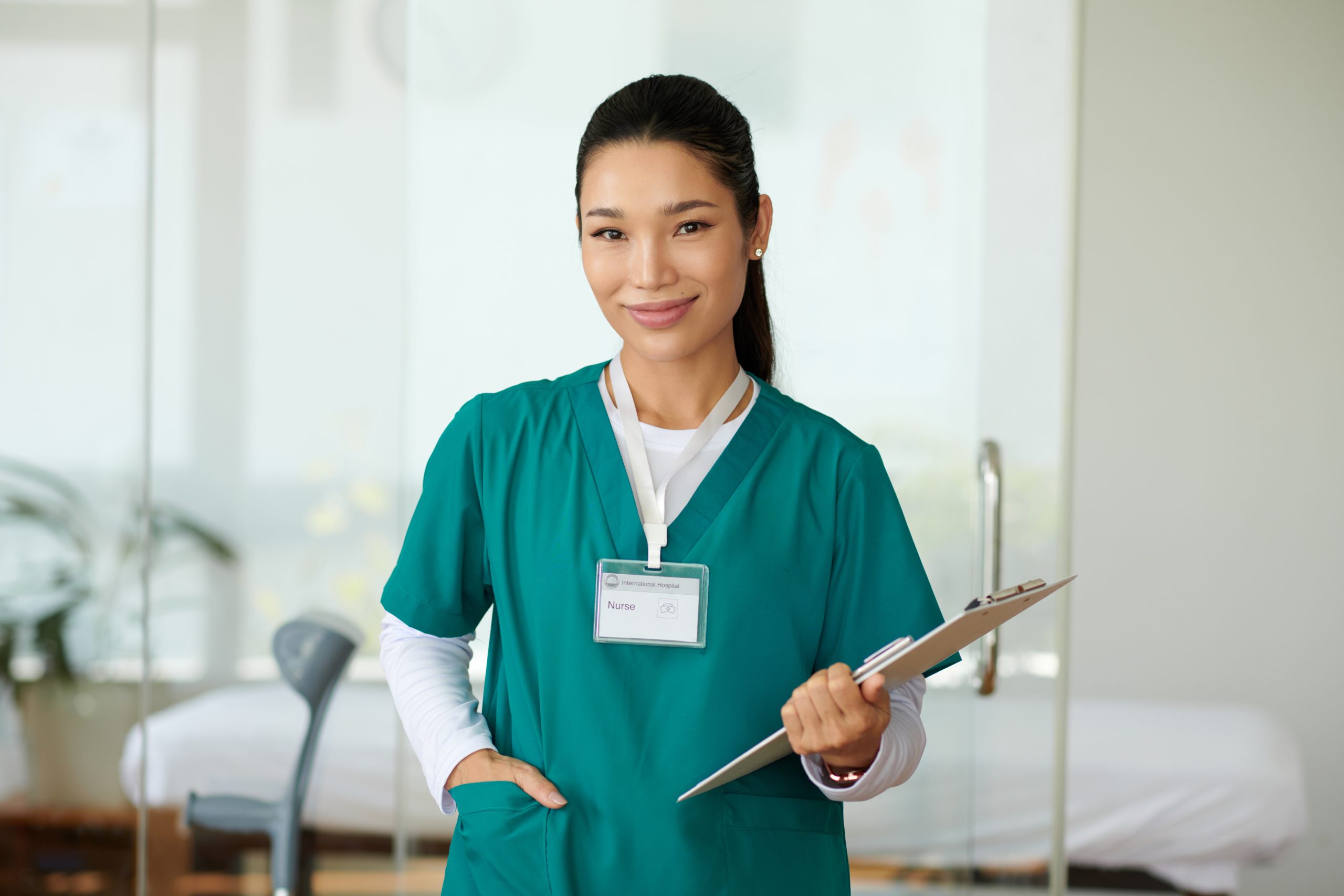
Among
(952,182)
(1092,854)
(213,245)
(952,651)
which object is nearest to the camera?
(952,651)

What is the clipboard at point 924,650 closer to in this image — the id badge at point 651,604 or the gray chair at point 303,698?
the id badge at point 651,604

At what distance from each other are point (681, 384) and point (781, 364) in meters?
0.60

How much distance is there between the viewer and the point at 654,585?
111 cm

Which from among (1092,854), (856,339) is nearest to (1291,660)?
(1092,854)

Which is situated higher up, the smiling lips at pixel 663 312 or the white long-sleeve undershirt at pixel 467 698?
the smiling lips at pixel 663 312

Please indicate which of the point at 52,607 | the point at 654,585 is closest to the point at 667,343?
the point at 654,585

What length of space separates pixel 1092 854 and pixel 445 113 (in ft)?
6.88

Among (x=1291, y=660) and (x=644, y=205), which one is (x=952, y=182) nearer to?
(x=644, y=205)

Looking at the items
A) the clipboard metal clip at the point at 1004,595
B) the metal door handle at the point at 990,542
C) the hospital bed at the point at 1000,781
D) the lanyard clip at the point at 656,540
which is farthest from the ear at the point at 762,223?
the hospital bed at the point at 1000,781

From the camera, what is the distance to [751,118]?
197cm

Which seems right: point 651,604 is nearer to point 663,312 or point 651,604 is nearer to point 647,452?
point 647,452

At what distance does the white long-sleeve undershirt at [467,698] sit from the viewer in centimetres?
112

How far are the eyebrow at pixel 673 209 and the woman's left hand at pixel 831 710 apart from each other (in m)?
0.49

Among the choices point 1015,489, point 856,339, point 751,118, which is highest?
point 751,118
